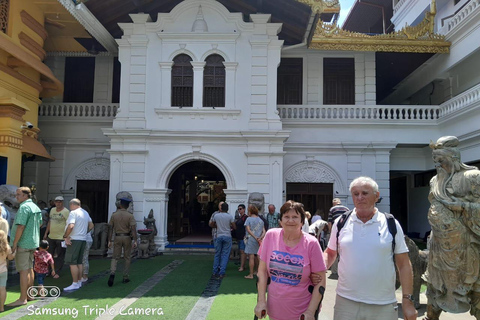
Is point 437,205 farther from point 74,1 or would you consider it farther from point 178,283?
point 74,1

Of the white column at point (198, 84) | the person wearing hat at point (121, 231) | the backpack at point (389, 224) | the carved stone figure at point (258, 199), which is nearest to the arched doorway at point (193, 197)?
the white column at point (198, 84)

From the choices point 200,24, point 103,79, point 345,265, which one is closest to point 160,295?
point 345,265

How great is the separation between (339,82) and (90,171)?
9673 mm

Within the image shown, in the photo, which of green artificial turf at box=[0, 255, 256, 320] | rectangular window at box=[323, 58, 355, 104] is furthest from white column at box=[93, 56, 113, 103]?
rectangular window at box=[323, 58, 355, 104]

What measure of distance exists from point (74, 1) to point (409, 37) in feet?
35.1

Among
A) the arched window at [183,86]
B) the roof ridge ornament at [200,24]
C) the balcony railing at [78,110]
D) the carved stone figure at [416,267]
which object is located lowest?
the carved stone figure at [416,267]

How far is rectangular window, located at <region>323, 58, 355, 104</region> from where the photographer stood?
1480 cm

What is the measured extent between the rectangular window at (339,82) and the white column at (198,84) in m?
4.80

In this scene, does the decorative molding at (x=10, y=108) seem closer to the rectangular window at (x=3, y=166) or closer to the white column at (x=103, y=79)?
the rectangular window at (x=3, y=166)

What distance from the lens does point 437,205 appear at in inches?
187

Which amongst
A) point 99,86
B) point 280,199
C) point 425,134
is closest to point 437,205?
point 280,199

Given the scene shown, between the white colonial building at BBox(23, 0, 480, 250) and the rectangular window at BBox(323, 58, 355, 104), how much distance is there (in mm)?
37

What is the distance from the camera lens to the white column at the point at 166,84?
1286 cm

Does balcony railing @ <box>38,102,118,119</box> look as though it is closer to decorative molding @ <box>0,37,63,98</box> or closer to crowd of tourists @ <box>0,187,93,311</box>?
decorative molding @ <box>0,37,63,98</box>
